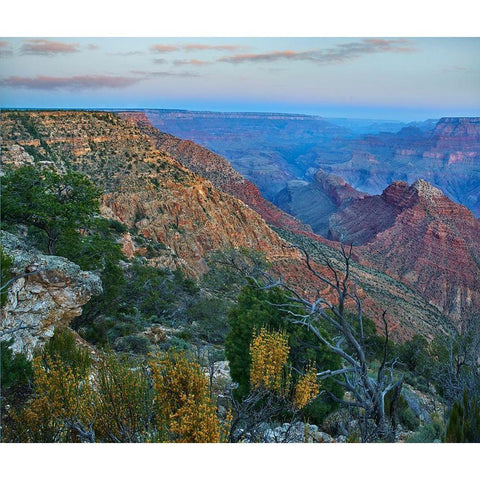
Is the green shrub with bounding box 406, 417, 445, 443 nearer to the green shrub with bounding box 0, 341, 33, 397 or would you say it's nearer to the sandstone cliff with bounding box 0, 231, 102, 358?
the green shrub with bounding box 0, 341, 33, 397

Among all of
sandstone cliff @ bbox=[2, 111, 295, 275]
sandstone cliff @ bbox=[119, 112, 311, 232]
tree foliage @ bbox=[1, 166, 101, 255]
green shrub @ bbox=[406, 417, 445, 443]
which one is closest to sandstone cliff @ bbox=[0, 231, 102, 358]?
tree foliage @ bbox=[1, 166, 101, 255]

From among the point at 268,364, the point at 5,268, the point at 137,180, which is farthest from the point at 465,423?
the point at 137,180

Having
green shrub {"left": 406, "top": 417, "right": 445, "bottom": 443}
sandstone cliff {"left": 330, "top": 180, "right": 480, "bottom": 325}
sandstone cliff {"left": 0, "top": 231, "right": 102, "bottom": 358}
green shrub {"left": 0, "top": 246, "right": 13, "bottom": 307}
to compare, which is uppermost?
green shrub {"left": 0, "top": 246, "right": 13, "bottom": 307}

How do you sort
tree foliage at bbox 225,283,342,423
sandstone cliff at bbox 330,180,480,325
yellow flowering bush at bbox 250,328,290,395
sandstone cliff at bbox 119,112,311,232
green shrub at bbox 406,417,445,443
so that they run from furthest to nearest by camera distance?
sandstone cliff at bbox 119,112,311,232
sandstone cliff at bbox 330,180,480,325
tree foliage at bbox 225,283,342,423
green shrub at bbox 406,417,445,443
yellow flowering bush at bbox 250,328,290,395

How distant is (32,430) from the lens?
4500mm

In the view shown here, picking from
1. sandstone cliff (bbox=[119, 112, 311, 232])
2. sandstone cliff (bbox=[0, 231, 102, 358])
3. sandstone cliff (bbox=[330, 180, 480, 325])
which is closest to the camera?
sandstone cliff (bbox=[0, 231, 102, 358])

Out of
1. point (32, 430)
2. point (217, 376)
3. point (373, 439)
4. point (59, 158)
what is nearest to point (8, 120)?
point (59, 158)

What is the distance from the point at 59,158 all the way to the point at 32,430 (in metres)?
20.5

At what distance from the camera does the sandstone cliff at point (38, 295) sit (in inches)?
240

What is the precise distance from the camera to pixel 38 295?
679 cm

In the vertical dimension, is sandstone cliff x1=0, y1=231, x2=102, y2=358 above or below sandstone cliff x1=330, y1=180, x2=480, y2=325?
above

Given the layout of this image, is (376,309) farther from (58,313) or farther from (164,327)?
(58,313)

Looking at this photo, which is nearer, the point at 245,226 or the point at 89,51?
the point at 89,51

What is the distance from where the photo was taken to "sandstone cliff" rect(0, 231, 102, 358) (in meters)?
6.09
